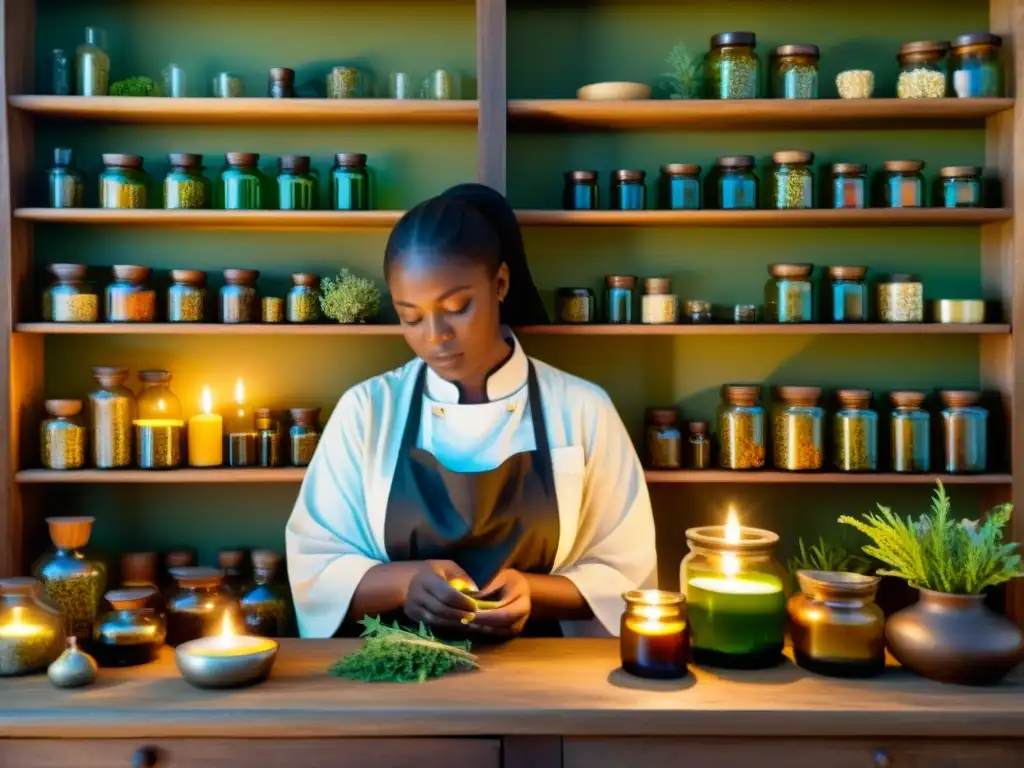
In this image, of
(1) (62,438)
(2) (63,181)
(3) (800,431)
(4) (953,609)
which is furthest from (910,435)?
(2) (63,181)

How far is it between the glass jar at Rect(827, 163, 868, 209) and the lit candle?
1.66m

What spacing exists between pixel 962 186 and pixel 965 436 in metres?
0.63


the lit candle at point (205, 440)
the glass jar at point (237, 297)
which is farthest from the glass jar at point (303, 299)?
the lit candle at point (205, 440)

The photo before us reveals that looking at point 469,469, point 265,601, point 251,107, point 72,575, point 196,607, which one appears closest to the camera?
point 196,607

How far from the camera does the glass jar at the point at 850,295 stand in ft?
7.70

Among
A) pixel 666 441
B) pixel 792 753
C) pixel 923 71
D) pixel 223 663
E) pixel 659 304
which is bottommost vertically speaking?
pixel 792 753

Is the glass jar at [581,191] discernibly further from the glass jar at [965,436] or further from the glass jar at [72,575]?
the glass jar at [72,575]

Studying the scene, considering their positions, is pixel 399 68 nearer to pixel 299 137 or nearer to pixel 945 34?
pixel 299 137

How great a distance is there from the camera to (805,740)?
1.27 m

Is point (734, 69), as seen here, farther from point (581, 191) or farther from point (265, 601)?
point (265, 601)

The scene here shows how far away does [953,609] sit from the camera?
136 centimetres

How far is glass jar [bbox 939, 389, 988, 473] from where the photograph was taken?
91.1 inches

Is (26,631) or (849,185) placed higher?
(849,185)

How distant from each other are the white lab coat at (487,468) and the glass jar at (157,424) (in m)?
0.57
